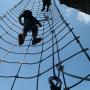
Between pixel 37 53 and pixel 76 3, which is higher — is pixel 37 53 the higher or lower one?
the lower one

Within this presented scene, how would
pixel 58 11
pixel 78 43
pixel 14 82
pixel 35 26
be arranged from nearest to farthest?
pixel 14 82 < pixel 78 43 < pixel 35 26 < pixel 58 11

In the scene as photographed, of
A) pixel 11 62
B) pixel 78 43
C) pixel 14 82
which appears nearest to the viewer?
pixel 14 82

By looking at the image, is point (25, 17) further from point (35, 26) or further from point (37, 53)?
point (37, 53)

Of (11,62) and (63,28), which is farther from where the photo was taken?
(63,28)

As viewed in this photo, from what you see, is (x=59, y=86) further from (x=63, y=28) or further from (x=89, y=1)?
(x=63, y=28)

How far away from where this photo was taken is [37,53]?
704 centimetres

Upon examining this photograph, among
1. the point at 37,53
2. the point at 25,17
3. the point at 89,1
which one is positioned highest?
the point at 89,1

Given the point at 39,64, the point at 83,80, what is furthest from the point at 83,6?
the point at 83,80

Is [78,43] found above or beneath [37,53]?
above

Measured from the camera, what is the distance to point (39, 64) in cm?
615

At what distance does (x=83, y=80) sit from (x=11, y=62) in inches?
95.5

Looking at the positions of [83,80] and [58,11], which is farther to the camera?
[58,11]

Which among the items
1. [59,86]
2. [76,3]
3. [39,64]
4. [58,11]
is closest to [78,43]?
[39,64]

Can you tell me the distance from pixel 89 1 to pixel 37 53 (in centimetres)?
168
